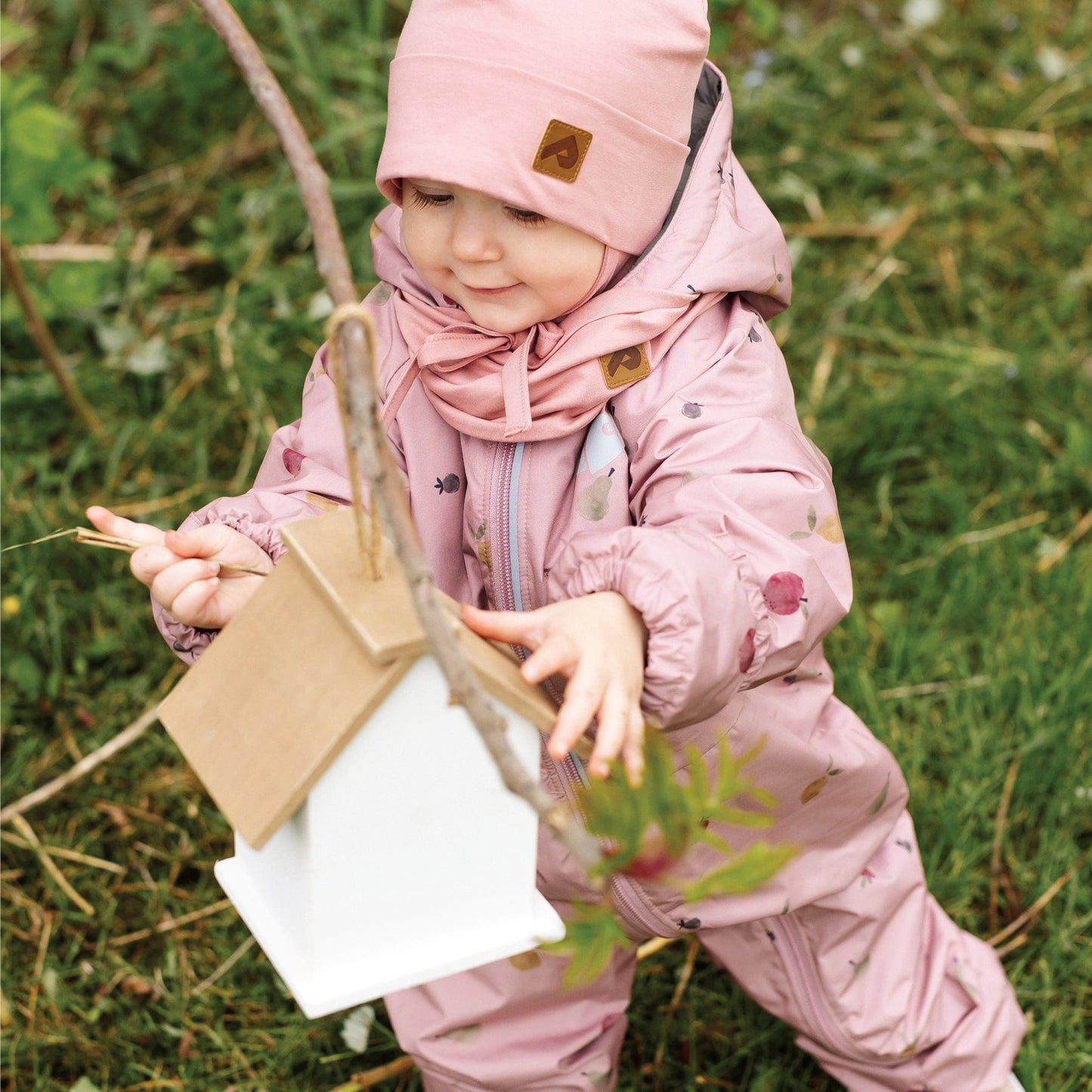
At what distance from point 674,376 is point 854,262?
1692mm

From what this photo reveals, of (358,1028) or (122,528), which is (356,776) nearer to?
(122,528)

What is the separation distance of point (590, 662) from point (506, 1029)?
0.85m

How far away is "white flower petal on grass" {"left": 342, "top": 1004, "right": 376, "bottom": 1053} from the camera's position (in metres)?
1.85

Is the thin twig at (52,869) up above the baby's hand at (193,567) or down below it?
below

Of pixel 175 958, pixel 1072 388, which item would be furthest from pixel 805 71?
pixel 175 958

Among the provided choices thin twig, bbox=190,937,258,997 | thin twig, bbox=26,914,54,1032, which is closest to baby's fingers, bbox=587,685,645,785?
thin twig, bbox=190,937,258,997

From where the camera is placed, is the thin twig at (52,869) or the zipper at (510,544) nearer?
the zipper at (510,544)

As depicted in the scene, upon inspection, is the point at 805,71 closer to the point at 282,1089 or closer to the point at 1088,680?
the point at 1088,680

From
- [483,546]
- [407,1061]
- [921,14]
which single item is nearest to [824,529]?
[483,546]

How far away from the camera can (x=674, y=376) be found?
56.1 inches

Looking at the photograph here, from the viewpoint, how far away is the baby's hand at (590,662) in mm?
1006

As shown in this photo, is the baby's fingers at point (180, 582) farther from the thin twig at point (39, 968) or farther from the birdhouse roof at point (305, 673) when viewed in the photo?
the thin twig at point (39, 968)

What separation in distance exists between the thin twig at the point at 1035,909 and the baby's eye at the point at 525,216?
3.92 ft

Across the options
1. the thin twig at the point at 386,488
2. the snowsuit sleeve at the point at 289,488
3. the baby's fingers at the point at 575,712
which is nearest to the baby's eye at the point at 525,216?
the snowsuit sleeve at the point at 289,488
